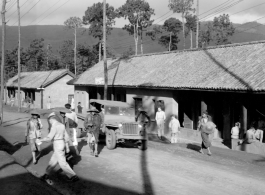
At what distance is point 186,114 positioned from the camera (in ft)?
78.2

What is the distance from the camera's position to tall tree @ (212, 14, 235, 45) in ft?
236

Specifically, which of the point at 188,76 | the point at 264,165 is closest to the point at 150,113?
the point at 188,76

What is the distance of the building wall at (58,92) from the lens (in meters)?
45.3

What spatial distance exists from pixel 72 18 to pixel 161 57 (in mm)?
51005

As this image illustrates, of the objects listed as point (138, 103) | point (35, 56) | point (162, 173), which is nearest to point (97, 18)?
point (35, 56)

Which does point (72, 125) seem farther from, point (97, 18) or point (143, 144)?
point (97, 18)

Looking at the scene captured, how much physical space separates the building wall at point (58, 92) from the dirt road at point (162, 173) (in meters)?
29.9

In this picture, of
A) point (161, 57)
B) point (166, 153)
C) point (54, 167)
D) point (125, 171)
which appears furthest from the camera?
point (161, 57)

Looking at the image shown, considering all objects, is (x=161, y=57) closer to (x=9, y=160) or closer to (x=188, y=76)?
(x=188, y=76)

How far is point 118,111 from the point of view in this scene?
58.0 feet

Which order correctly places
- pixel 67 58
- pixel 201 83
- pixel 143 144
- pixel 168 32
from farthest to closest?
pixel 67 58 → pixel 168 32 → pixel 201 83 → pixel 143 144

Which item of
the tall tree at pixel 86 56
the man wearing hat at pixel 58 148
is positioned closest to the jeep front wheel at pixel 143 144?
the man wearing hat at pixel 58 148

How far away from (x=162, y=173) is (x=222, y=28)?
65134 mm

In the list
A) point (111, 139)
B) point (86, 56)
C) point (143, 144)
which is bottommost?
point (143, 144)
